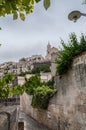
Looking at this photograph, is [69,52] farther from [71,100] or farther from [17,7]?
[17,7]

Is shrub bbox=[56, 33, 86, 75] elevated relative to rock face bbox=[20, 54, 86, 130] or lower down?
elevated

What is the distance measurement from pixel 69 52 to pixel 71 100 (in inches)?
76.6

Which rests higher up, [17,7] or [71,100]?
[17,7]

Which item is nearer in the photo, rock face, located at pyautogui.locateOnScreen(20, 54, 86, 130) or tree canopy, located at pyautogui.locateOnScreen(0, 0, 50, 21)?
tree canopy, located at pyautogui.locateOnScreen(0, 0, 50, 21)

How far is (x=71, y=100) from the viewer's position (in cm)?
1079

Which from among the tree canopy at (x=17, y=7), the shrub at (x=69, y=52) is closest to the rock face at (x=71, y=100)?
the shrub at (x=69, y=52)

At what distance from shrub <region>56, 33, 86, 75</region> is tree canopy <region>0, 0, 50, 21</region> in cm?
820

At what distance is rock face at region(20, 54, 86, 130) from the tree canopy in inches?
300

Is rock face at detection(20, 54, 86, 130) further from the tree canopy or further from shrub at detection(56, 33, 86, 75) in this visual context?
the tree canopy

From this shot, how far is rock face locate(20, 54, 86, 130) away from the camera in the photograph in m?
9.66

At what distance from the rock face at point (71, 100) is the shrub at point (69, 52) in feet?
0.87

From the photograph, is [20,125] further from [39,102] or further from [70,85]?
[39,102]

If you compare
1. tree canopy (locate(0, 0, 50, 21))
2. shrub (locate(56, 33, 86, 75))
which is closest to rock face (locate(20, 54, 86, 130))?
shrub (locate(56, 33, 86, 75))

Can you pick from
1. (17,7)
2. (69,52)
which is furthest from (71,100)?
(17,7)
